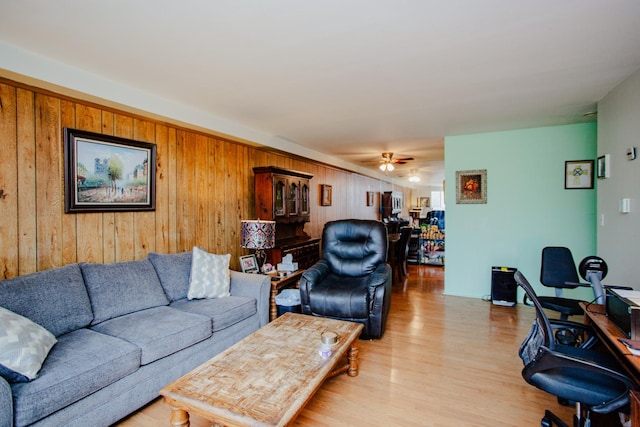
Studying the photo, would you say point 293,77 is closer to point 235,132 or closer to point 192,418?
point 235,132

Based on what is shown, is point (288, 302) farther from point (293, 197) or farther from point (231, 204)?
point (293, 197)

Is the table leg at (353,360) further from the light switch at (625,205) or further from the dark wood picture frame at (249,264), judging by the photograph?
the light switch at (625,205)

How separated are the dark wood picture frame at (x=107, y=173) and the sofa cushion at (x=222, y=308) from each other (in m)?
1.00

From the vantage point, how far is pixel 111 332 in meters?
2.13

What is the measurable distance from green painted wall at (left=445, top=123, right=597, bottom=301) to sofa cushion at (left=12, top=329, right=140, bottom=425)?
4274mm

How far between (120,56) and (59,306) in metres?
1.73

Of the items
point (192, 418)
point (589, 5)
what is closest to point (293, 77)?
point (589, 5)

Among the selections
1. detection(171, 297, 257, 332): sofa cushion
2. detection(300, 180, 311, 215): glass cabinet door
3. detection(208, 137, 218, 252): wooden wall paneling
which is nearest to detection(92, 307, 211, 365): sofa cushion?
detection(171, 297, 257, 332): sofa cushion

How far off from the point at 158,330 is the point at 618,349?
255cm

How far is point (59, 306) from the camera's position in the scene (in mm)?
2072

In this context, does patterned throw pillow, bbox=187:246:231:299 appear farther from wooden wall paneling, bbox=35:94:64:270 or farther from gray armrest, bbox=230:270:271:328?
wooden wall paneling, bbox=35:94:64:270

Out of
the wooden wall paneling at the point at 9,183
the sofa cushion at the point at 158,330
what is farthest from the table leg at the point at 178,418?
the wooden wall paneling at the point at 9,183

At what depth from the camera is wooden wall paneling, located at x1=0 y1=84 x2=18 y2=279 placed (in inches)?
83.5

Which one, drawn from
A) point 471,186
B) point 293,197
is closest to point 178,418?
point 293,197
